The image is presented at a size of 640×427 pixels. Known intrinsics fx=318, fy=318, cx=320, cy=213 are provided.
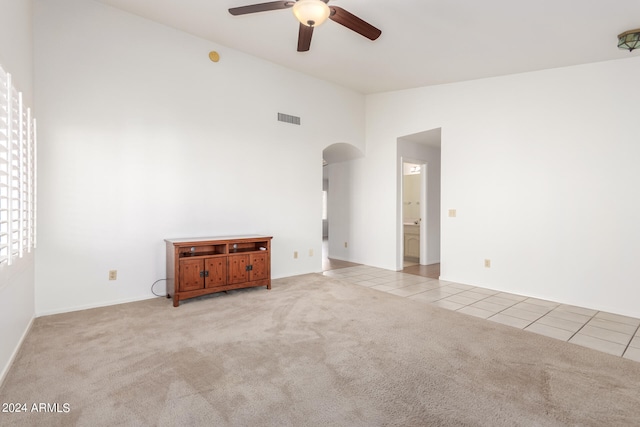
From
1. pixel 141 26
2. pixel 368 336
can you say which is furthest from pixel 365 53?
pixel 368 336

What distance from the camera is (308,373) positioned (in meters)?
2.10

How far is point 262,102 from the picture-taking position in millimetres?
4645

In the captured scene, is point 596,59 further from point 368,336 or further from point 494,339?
point 368,336

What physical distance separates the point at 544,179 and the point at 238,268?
3917 millimetres

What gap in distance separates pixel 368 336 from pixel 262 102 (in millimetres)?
3530

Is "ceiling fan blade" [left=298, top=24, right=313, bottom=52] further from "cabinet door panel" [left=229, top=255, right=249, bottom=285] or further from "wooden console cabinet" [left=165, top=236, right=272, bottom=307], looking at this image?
"cabinet door panel" [left=229, top=255, right=249, bottom=285]

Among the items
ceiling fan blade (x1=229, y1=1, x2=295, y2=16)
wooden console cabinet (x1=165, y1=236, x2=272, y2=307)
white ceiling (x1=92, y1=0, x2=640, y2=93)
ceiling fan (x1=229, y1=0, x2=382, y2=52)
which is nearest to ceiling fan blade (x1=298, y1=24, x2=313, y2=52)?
ceiling fan (x1=229, y1=0, x2=382, y2=52)

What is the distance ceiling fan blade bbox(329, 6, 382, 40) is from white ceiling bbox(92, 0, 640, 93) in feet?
1.12

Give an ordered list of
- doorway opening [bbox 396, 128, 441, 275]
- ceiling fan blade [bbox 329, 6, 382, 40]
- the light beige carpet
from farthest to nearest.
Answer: doorway opening [bbox 396, 128, 441, 275], ceiling fan blade [bbox 329, 6, 382, 40], the light beige carpet

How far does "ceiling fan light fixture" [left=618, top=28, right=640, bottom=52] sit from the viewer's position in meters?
2.91

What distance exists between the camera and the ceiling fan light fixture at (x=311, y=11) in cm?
234

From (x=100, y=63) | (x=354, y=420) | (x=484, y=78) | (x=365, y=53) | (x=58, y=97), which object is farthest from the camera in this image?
(x=484, y=78)

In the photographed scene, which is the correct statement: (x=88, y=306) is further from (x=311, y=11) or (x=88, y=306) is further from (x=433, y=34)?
(x=433, y=34)

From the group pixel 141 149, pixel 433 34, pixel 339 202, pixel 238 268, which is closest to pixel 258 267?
pixel 238 268
